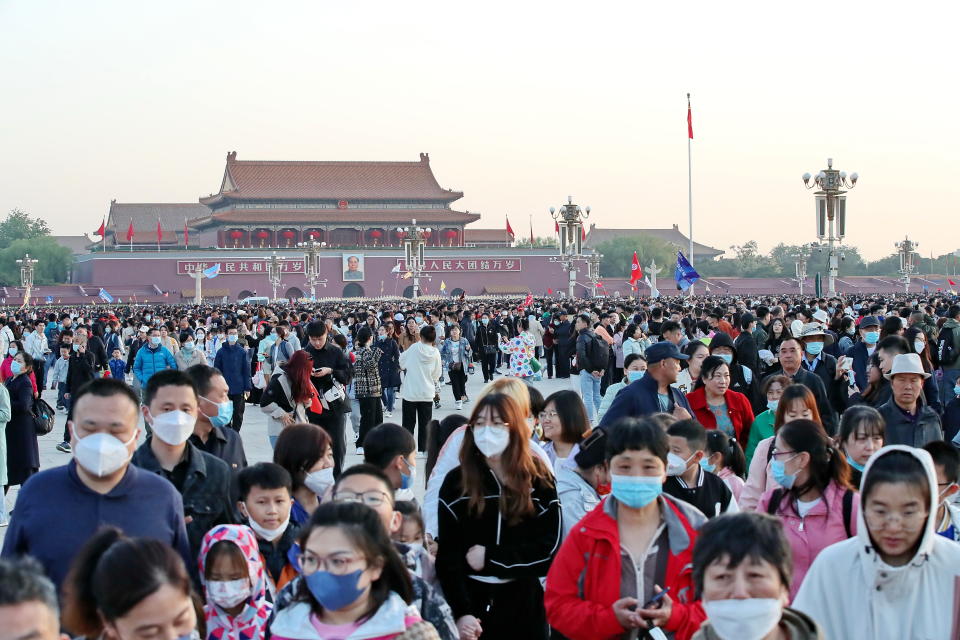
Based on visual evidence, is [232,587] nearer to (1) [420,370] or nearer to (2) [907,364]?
(2) [907,364]

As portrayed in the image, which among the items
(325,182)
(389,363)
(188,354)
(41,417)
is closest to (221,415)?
(41,417)

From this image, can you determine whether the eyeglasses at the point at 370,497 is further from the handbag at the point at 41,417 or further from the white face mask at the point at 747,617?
the handbag at the point at 41,417

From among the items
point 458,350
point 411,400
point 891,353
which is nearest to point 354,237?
point 458,350

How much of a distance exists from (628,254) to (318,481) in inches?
2523

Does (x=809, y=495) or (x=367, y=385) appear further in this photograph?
(x=367, y=385)

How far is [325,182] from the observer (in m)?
56.6

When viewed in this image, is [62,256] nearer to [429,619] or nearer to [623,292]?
[623,292]

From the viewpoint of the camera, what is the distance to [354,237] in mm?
55938

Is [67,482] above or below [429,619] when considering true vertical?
above

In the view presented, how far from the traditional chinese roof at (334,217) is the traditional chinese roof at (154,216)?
17.8ft

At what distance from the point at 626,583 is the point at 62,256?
60.6 meters

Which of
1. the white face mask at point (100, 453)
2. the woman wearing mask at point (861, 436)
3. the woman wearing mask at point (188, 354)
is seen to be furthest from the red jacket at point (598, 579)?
the woman wearing mask at point (188, 354)

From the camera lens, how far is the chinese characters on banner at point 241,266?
5162cm

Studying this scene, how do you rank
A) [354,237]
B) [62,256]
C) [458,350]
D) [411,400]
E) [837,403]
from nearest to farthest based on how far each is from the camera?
[837,403] → [411,400] → [458,350] → [354,237] → [62,256]
